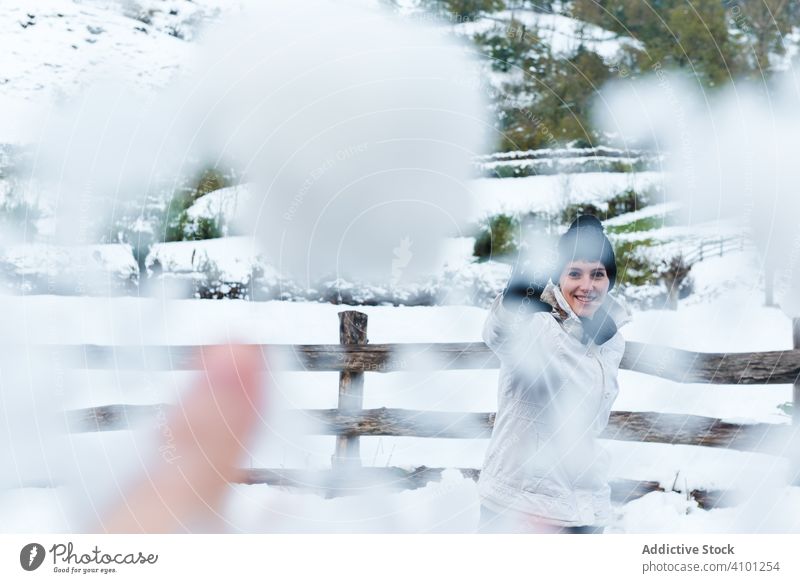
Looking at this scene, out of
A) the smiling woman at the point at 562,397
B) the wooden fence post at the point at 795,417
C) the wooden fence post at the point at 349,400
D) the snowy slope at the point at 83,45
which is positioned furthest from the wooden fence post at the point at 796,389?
the snowy slope at the point at 83,45

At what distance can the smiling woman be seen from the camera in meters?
0.89

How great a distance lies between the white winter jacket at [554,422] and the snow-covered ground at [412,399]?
0.45 feet

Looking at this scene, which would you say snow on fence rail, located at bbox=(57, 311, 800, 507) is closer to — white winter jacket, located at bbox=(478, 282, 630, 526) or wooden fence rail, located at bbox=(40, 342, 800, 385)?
wooden fence rail, located at bbox=(40, 342, 800, 385)

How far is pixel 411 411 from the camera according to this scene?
4.39ft

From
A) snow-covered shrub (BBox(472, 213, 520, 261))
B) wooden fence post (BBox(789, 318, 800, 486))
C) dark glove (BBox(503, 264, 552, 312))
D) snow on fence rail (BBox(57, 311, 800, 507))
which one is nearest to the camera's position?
dark glove (BBox(503, 264, 552, 312))

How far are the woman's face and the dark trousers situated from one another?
0.87 ft

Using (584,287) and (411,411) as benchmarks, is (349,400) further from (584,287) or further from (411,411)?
(584,287)

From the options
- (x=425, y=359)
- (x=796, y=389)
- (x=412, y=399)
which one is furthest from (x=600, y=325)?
(x=796, y=389)

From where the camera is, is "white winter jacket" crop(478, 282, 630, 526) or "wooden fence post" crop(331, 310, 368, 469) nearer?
"white winter jacket" crop(478, 282, 630, 526)

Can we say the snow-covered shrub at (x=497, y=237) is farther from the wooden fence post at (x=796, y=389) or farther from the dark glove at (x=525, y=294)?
the wooden fence post at (x=796, y=389)

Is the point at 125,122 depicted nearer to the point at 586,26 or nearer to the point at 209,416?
the point at 209,416

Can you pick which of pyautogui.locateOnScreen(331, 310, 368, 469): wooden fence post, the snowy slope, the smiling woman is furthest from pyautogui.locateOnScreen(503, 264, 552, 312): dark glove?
the snowy slope

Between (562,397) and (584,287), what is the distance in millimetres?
138

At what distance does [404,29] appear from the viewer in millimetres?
1043
